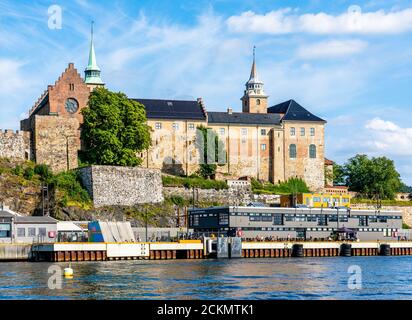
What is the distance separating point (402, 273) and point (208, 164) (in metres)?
55.0

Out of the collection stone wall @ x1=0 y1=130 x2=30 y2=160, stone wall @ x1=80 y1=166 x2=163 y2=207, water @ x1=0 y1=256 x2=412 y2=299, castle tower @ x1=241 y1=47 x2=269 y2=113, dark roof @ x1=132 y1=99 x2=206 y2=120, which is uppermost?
castle tower @ x1=241 y1=47 x2=269 y2=113

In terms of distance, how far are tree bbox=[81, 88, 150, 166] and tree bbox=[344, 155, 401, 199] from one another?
4358 cm

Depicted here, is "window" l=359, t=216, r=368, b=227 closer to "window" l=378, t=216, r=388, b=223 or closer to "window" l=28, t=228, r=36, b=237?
"window" l=378, t=216, r=388, b=223

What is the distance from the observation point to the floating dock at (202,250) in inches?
2810

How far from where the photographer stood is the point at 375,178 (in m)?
125

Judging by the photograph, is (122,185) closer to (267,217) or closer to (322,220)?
(267,217)

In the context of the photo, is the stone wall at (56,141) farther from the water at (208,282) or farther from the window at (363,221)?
the window at (363,221)

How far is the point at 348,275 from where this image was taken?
54.0 meters

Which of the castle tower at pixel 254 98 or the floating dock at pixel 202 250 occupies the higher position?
the castle tower at pixel 254 98

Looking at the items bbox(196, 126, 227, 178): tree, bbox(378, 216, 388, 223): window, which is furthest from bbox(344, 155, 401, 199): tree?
bbox(196, 126, 227, 178): tree

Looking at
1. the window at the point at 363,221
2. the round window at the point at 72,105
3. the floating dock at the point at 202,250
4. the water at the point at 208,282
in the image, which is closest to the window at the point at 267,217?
the floating dock at the point at 202,250

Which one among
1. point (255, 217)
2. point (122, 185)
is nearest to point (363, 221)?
point (255, 217)

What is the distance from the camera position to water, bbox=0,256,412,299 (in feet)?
129

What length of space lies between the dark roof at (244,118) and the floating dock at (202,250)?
32.2 meters
